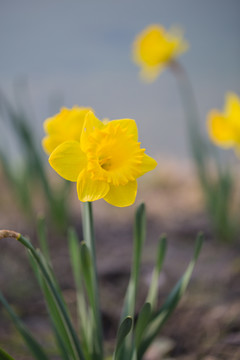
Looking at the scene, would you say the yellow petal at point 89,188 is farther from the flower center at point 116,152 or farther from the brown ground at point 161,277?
the brown ground at point 161,277

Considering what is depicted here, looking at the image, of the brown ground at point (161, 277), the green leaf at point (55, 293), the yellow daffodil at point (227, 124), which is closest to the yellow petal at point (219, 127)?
the yellow daffodil at point (227, 124)

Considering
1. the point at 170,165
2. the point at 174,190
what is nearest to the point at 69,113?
the point at 174,190

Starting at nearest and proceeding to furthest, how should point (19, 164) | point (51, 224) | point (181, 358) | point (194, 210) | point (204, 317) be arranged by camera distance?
point (181, 358), point (204, 317), point (51, 224), point (19, 164), point (194, 210)

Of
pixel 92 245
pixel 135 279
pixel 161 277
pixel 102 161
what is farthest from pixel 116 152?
pixel 161 277

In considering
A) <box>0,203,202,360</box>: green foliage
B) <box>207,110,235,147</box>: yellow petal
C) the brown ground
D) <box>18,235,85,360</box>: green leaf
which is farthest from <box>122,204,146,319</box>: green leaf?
<box>207,110,235,147</box>: yellow petal

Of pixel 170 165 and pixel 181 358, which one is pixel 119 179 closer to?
pixel 181 358

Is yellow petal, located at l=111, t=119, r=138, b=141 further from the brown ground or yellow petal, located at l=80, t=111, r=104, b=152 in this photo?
the brown ground
